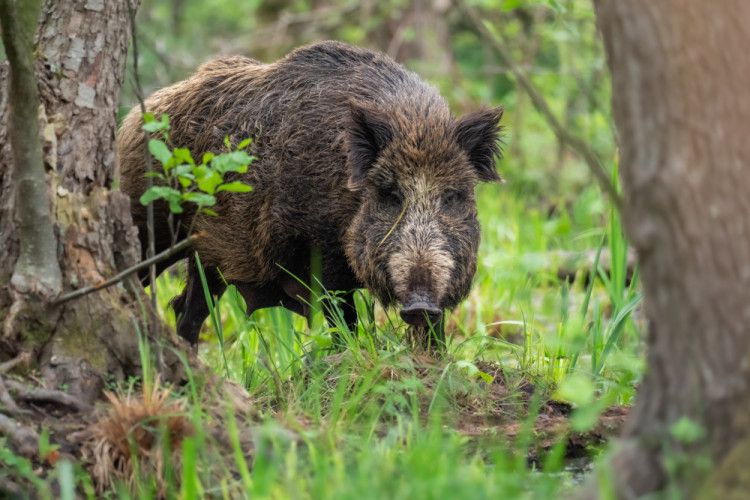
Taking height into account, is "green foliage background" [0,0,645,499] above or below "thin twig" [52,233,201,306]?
below

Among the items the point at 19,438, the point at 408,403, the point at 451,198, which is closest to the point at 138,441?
the point at 19,438

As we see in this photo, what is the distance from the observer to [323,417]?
10.6ft

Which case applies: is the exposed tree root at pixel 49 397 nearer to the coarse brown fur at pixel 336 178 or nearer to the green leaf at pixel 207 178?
the green leaf at pixel 207 178

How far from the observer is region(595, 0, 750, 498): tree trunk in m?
2.00

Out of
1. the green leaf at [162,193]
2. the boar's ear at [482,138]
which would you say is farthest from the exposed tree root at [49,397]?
the boar's ear at [482,138]

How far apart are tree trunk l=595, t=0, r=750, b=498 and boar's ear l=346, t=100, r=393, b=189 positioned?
100 inches

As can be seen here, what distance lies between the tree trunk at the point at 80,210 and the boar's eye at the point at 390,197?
1.66m

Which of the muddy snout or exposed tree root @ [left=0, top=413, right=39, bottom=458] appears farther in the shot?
the muddy snout

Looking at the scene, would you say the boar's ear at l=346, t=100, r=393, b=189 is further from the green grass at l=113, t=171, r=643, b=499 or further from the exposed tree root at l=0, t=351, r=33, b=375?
the exposed tree root at l=0, t=351, r=33, b=375

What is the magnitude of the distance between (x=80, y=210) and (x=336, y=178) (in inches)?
72.1

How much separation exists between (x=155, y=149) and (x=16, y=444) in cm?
103

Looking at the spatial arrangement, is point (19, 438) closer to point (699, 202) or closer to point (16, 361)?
point (16, 361)

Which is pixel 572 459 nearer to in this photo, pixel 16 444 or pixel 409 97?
pixel 16 444

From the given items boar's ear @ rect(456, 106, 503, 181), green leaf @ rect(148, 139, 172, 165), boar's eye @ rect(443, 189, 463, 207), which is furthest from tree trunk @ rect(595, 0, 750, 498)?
boar's ear @ rect(456, 106, 503, 181)
